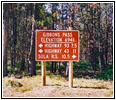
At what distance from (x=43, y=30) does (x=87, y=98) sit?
4090mm

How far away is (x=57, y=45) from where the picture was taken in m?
8.84

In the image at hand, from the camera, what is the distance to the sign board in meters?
8.79

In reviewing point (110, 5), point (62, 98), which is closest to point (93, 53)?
point (110, 5)

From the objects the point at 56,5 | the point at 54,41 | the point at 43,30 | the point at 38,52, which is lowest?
the point at 38,52

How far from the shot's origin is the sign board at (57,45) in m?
8.79

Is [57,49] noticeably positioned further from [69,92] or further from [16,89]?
[16,89]

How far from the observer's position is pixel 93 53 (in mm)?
23391

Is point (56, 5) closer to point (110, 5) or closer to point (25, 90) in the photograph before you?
point (110, 5)

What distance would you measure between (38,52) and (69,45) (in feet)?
5.59

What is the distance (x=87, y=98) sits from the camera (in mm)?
7395

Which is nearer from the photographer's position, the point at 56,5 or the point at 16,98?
the point at 16,98

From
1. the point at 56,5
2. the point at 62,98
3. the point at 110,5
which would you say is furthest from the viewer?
the point at 110,5

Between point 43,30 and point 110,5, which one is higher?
point 110,5

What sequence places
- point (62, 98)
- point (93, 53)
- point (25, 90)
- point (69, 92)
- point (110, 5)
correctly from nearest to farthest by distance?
point (62, 98)
point (69, 92)
point (25, 90)
point (93, 53)
point (110, 5)
